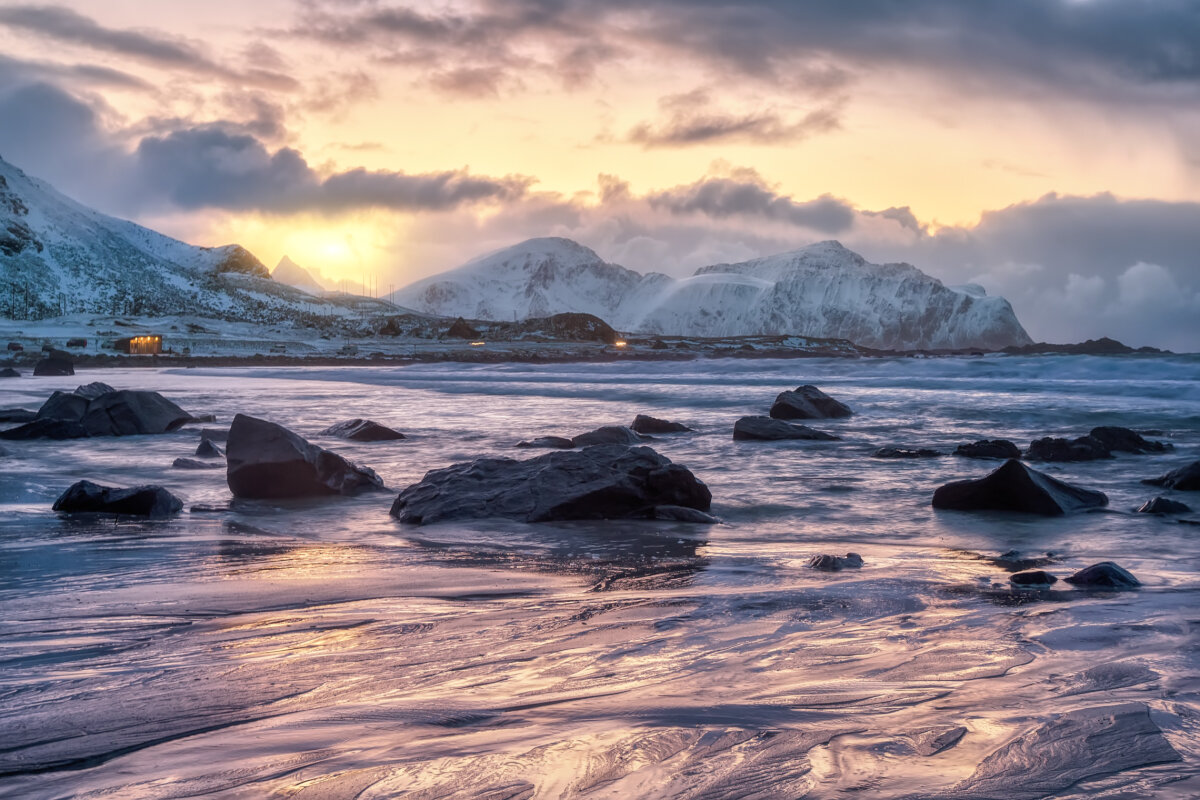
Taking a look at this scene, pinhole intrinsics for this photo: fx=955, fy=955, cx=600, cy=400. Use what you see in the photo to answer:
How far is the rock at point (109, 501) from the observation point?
8008 millimetres

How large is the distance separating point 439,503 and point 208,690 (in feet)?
16.0

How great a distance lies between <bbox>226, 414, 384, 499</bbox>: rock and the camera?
9273 millimetres

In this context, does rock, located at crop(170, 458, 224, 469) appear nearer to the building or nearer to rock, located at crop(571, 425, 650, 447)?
rock, located at crop(571, 425, 650, 447)

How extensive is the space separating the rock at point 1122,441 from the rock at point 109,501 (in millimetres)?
12165

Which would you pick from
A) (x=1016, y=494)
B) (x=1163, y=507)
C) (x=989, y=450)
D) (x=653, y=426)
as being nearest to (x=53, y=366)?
(x=653, y=426)

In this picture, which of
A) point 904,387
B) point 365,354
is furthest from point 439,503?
point 365,354

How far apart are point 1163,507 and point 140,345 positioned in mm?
70780

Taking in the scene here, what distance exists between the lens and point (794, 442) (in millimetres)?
15328

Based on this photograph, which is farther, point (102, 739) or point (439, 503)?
point (439, 503)

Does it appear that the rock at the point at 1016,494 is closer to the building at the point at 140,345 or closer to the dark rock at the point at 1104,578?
the dark rock at the point at 1104,578

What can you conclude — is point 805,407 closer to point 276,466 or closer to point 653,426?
point 653,426

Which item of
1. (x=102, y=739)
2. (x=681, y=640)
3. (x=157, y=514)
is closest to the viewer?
(x=102, y=739)

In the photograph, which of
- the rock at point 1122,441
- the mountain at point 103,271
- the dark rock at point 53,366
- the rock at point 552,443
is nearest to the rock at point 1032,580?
the rock at point 552,443

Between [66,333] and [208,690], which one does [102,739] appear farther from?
[66,333]
